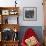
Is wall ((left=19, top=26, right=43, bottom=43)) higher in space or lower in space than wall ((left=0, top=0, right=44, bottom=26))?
lower

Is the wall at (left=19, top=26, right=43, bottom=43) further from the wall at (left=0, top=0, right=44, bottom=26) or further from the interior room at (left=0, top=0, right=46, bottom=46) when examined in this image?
the wall at (left=0, top=0, right=44, bottom=26)

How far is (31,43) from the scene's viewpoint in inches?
211

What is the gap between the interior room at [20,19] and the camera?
579 cm

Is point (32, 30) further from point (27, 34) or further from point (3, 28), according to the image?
point (3, 28)

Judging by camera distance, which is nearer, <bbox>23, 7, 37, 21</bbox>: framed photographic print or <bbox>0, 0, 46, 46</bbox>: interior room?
<bbox>0, 0, 46, 46</bbox>: interior room

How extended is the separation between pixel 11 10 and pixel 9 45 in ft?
4.23

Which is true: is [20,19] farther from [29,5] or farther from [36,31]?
[36,31]

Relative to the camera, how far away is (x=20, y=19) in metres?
5.93

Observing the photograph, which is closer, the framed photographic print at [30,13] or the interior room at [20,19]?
the interior room at [20,19]

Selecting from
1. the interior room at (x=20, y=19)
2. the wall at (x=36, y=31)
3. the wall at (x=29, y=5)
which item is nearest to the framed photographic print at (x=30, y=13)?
the interior room at (x=20, y=19)

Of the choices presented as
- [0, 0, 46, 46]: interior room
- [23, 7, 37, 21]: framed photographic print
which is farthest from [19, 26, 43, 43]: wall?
[23, 7, 37, 21]: framed photographic print

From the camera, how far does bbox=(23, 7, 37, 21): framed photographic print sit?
5930 mm

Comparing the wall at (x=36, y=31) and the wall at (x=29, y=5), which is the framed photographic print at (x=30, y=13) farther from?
the wall at (x=36, y=31)

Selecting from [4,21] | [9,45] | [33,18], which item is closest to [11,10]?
[4,21]
